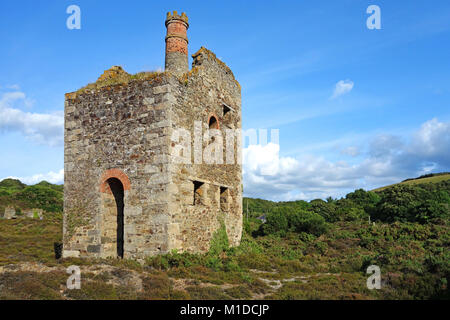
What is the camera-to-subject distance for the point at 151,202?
36.4 ft

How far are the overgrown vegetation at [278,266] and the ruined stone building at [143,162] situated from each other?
969 millimetres

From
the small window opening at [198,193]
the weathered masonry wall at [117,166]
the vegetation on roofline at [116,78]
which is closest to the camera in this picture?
the weathered masonry wall at [117,166]

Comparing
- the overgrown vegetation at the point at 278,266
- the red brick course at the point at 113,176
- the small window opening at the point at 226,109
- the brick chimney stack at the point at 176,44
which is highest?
the brick chimney stack at the point at 176,44

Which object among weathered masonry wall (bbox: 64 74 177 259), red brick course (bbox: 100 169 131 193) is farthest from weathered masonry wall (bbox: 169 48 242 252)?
red brick course (bbox: 100 169 131 193)

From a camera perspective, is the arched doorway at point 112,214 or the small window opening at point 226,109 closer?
the arched doorway at point 112,214

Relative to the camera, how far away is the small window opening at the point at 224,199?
15219mm

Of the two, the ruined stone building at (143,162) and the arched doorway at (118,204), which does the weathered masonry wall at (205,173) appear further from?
the arched doorway at (118,204)

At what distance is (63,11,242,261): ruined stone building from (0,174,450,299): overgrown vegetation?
3.18ft

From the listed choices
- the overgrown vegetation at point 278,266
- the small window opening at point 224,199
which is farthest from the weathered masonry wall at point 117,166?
the small window opening at point 224,199

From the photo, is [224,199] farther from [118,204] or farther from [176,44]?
[176,44]

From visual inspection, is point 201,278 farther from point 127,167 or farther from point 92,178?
point 92,178

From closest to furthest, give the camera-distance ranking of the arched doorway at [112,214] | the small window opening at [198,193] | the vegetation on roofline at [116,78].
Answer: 1. the vegetation on roofline at [116,78]
2. the arched doorway at [112,214]
3. the small window opening at [198,193]

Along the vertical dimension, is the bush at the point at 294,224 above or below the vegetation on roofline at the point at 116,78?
below

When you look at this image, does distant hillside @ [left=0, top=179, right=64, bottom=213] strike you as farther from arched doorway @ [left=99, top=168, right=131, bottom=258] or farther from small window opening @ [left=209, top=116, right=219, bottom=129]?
small window opening @ [left=209, top=116, right=219, bottom=129]
